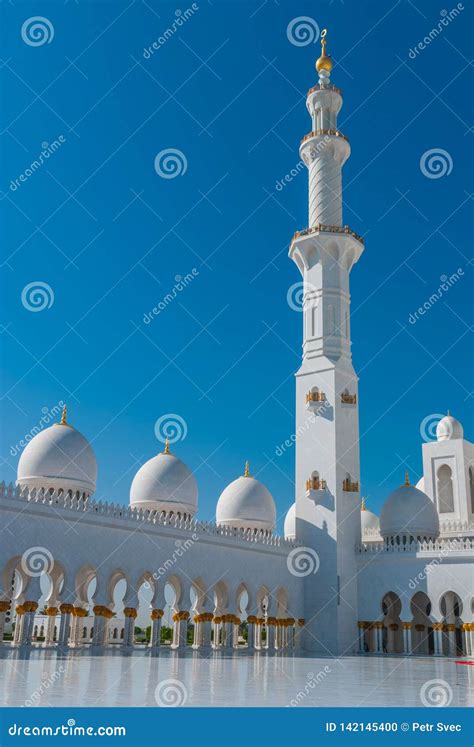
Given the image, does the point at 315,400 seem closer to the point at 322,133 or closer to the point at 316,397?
the point at 316,397

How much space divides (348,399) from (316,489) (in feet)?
12.5

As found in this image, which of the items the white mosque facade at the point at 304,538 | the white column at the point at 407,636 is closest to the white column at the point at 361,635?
the white mosque facade at the point at 304,538

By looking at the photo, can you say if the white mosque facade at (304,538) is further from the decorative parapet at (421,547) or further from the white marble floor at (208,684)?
the white marble floor at (208,684)

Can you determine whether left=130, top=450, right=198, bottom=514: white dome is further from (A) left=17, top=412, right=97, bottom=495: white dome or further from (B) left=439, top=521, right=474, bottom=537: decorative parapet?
(B) left=439, top=521, right=474, bottom=537: decorative parapet

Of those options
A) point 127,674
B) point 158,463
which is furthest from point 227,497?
point 127,674

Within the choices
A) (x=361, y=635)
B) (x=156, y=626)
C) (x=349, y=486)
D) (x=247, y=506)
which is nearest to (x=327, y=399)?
(x=349, y=486)

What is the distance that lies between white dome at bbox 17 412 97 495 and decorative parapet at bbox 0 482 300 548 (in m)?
0.43

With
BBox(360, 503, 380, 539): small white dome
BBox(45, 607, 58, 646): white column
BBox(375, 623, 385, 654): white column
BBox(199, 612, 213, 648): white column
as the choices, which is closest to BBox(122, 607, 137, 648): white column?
Result: BBox(199, 612, 213, 648): white column

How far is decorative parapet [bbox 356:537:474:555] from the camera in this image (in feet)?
85.6

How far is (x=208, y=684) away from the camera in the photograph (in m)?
11.4

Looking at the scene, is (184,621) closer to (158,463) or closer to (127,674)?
(158,463)

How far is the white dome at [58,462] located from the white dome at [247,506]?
24.9 ft
